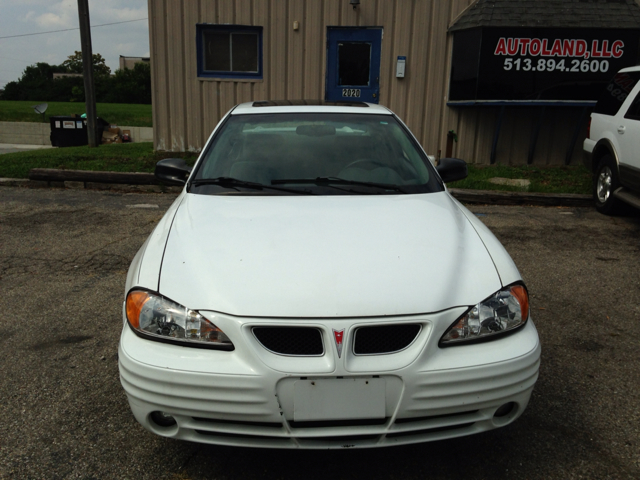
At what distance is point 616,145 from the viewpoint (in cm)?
688

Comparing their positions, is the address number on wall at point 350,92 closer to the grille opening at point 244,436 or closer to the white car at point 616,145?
the white car at point 616,145

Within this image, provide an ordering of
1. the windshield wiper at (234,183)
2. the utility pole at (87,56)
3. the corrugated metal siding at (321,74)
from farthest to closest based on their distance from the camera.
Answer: the utility pole at (87,56), the corrugated metal siding at (321,74), the windshield wiper at (234,183)

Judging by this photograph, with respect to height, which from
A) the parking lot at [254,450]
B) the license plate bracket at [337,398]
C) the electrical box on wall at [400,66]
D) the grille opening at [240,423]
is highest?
the electrical box on wall at [400,66]

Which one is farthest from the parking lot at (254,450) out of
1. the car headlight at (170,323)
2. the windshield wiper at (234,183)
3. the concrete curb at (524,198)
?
the concrete curb at (524,198)

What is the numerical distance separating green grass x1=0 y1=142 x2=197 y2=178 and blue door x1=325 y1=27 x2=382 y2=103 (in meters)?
3.02

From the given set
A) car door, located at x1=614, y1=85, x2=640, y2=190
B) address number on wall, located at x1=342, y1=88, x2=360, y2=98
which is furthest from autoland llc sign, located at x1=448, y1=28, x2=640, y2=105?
car door, located at x1=614, y1=85, x2=640, y2=190

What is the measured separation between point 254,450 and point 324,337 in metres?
0.78

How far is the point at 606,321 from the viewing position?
3.89 meters

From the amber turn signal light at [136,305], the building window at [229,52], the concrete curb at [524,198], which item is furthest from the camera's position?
the building window at [229,52]

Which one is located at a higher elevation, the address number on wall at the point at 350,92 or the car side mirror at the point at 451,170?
the address number on wall at the point at 350,92

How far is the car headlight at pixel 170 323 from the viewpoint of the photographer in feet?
6.71

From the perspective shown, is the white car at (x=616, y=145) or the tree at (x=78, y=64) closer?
the white car at (x=616, y=145)

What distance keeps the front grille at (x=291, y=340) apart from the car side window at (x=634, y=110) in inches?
235

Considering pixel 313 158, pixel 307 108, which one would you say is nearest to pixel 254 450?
pixel 313 158
